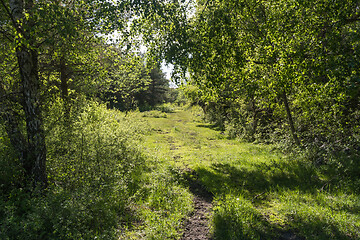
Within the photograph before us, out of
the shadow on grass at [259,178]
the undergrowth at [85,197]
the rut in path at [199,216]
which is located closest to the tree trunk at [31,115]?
the undergrowth at [85,197]

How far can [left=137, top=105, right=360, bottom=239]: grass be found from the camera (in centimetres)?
531

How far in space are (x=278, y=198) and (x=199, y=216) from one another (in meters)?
2.83

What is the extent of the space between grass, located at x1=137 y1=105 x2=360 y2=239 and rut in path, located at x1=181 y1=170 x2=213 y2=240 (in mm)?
238

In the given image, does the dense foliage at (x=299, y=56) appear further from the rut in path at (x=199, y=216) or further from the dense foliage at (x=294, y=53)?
the rut in path at (x=199, y=216)

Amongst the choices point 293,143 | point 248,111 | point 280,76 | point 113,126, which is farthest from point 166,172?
→ point 248,111

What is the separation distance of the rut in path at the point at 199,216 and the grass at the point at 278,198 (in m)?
0.24

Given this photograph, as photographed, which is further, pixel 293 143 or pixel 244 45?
pixel 293 143

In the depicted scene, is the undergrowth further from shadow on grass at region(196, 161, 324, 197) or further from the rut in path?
shadow on grass at region(196, 161, 324, 197)

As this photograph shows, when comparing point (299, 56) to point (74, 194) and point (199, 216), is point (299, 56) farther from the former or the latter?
point (74, 194)

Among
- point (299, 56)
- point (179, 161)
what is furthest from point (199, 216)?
point (299, 56)

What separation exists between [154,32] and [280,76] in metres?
5.67

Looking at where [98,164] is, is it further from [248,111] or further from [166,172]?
[248,111]

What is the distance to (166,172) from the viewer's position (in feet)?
28.5

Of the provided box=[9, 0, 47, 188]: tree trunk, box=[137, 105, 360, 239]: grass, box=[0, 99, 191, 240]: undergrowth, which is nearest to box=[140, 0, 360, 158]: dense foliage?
box=[137, 105, 360, 239]: grass
